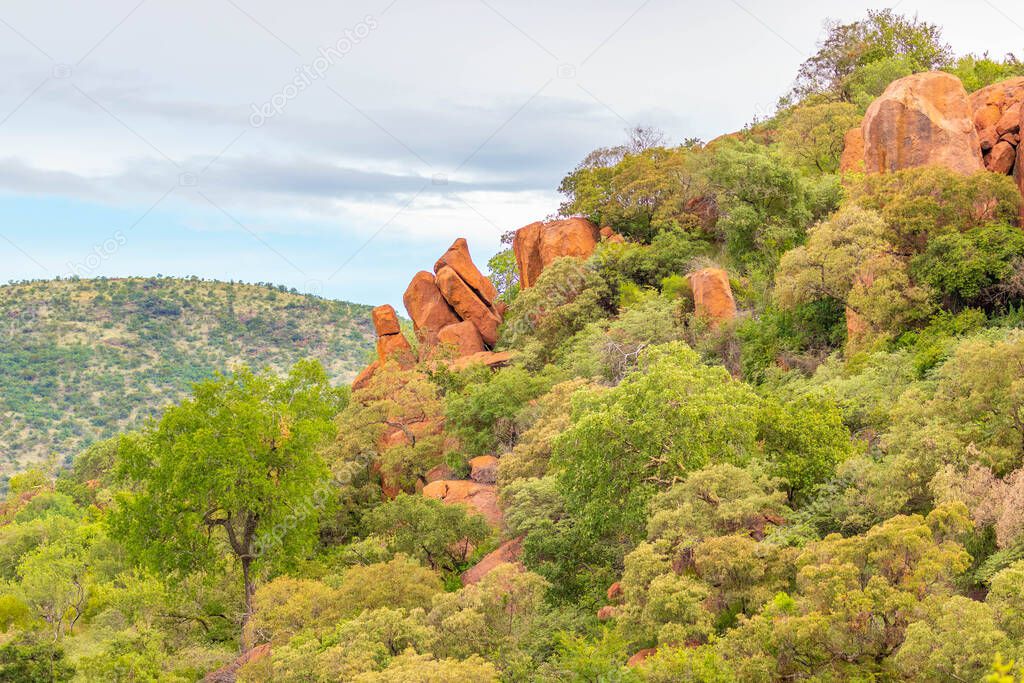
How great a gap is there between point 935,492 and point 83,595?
108 ft

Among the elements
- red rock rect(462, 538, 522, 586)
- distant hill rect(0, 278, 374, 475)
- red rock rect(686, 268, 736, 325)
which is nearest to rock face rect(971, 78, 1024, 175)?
red rock rect(686, 268, 736, 325)

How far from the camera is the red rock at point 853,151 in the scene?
43812 mm

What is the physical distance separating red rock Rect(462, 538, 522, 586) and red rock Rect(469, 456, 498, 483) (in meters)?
6.42

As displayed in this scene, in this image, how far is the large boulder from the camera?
3381 centimetres

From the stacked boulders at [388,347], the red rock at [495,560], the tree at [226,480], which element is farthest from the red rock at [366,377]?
the red rock at [495,560]

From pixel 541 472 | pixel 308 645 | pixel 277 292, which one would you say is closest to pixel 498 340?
pixel 541 472

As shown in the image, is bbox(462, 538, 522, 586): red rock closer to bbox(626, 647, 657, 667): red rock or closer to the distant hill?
bbox(626, 647, 657, 667): red rock

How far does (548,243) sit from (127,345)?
93.3 metres

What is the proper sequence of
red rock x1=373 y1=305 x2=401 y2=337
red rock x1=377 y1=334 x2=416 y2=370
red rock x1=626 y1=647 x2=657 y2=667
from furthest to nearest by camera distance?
red rock x1=373 y1=305 x2=401 y2=337
red rock x1=377 y1=334 x2=416 y2=370
red rock x1=626 y1=647 x2=657 y2=667

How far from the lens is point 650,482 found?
22.1 metres

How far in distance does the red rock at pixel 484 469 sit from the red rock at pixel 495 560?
6424 millimetres

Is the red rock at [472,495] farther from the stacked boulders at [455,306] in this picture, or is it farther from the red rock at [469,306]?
the red rock at [469,306]

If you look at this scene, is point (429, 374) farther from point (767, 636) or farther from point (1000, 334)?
point (767, 636)

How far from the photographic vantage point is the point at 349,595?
22.3 meters
